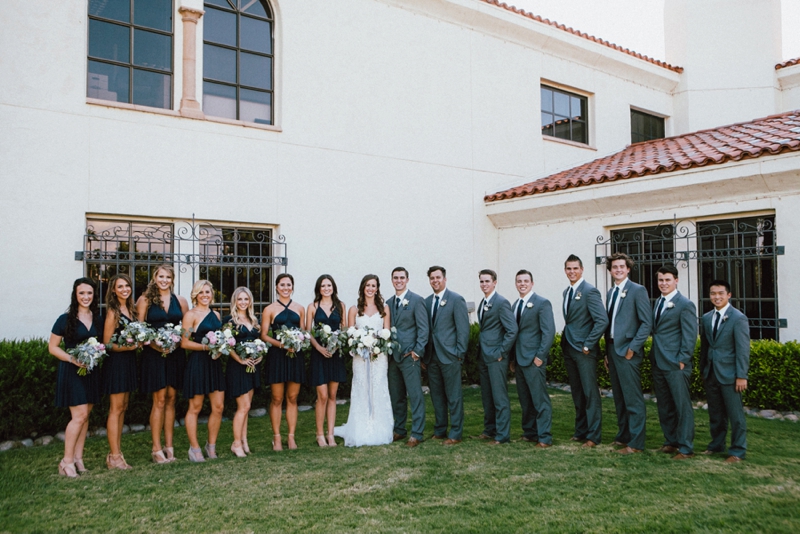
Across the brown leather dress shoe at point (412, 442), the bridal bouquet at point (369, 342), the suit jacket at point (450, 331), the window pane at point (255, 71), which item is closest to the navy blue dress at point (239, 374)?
the bridal bouquet at point (369, 342)

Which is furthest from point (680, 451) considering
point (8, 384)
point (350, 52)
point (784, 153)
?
point (350, 52)

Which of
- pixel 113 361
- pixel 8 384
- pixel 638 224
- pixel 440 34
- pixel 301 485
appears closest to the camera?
pixel 301 485

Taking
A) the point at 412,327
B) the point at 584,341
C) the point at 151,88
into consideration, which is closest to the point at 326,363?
the point at 412,327

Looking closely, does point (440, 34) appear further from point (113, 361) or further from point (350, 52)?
point (113, 361)

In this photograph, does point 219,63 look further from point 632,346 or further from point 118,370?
point 632,346

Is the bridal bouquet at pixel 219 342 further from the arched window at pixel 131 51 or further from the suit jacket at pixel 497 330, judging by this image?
the arched window at pixel 131 51

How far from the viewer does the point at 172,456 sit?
682cm

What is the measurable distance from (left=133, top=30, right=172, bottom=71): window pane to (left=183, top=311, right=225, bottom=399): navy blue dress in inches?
191

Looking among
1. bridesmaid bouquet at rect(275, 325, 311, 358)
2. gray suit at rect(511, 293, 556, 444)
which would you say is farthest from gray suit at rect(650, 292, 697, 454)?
bridesmaid bouquet at rect(275, 325, 311, 358)

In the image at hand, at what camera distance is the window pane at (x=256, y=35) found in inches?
411

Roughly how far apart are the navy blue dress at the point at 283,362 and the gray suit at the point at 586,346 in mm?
3065

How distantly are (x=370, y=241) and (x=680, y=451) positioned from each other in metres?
6.29

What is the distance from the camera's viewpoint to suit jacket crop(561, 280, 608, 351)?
6.94m

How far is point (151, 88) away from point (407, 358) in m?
5.77
